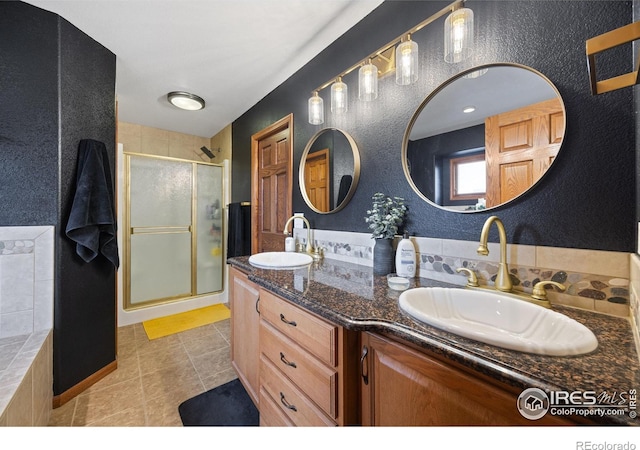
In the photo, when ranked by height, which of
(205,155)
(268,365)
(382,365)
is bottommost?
(268,365)

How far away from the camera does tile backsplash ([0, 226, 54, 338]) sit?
1354 millimetres

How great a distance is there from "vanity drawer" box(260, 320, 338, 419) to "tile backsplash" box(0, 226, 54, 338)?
54.3 inches

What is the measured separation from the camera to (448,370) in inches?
22.5

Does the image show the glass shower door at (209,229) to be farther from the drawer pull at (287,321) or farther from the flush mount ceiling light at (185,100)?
the drawer pull at (287,321)

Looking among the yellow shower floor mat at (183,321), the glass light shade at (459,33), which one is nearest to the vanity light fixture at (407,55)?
the glass light shade at (459,33)

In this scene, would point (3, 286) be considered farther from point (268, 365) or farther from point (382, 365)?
point (382, 365)

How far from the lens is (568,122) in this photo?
2.72ft

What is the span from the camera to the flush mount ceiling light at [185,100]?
2.39 metres

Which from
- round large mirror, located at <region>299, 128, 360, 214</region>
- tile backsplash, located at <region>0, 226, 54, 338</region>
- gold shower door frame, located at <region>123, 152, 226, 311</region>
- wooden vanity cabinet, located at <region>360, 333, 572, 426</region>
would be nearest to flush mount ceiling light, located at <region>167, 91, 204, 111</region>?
gold shower door frame, located at <region>123, 152, 226, 311</region>

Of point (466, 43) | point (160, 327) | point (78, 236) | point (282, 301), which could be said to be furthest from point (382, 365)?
point (160, 327)

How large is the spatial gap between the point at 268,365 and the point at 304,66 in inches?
82.3

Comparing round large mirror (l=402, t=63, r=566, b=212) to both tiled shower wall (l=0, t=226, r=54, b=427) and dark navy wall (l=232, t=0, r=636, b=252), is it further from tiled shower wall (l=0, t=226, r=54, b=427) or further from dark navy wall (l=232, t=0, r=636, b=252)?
tiled shower wall (l=0, t=226, r=54, b=427)

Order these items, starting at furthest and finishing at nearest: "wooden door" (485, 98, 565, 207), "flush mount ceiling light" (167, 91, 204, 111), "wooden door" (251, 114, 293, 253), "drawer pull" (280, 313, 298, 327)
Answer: "flush mount ceiling light" (167, 91, 204, 111), "wooden door" (251, 114, 293, 253), "drawer pull" (280, 313, 298, 327), "wooden door" (485, 98, 565, 207)

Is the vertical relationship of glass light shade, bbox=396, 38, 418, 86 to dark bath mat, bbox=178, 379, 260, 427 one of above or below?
above
